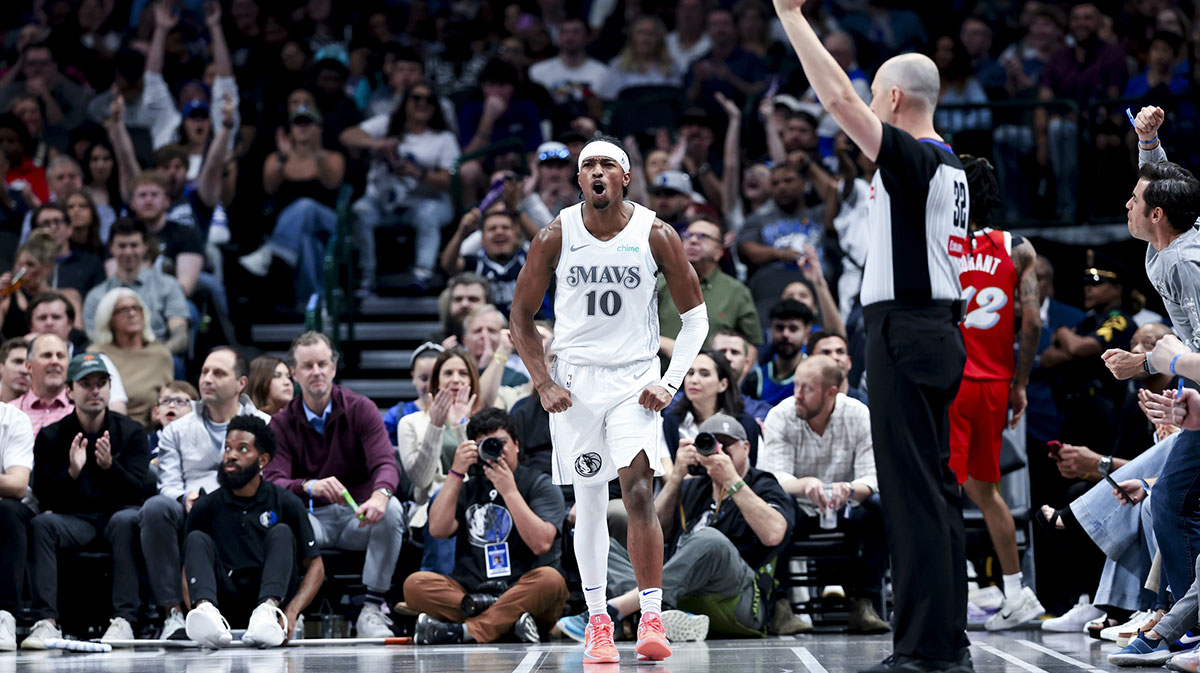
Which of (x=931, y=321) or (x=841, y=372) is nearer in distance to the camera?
(x=931, y=321)

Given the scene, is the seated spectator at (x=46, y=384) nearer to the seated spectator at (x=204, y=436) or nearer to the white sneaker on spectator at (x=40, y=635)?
the seated spectator at (x=204, y=436)

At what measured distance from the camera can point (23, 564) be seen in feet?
29.3

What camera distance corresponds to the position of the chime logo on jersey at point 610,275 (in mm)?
7090

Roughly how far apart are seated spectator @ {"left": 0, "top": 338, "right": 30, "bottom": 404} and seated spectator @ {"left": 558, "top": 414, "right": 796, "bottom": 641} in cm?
421

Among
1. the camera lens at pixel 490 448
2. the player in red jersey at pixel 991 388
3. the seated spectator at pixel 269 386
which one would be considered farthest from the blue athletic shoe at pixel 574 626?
the seated spectator at pixel 269 386

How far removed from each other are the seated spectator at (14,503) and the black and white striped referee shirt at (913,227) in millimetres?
5909

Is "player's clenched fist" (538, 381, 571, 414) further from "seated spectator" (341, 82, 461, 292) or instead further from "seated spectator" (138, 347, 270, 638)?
"seated spectator" (341, 82, 461, 292)

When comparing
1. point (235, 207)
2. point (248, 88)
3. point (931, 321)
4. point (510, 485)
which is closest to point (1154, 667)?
point (931, 321)

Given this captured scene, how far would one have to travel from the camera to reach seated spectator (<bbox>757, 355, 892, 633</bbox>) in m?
8.97

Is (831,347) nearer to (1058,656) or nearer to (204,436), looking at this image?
(1058,656)

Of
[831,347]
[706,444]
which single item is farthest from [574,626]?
[831,347]

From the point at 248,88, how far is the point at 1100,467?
10895 mm

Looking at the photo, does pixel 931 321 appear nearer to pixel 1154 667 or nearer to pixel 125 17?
pixel 1154 667

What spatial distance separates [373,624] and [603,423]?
2.90 meters
